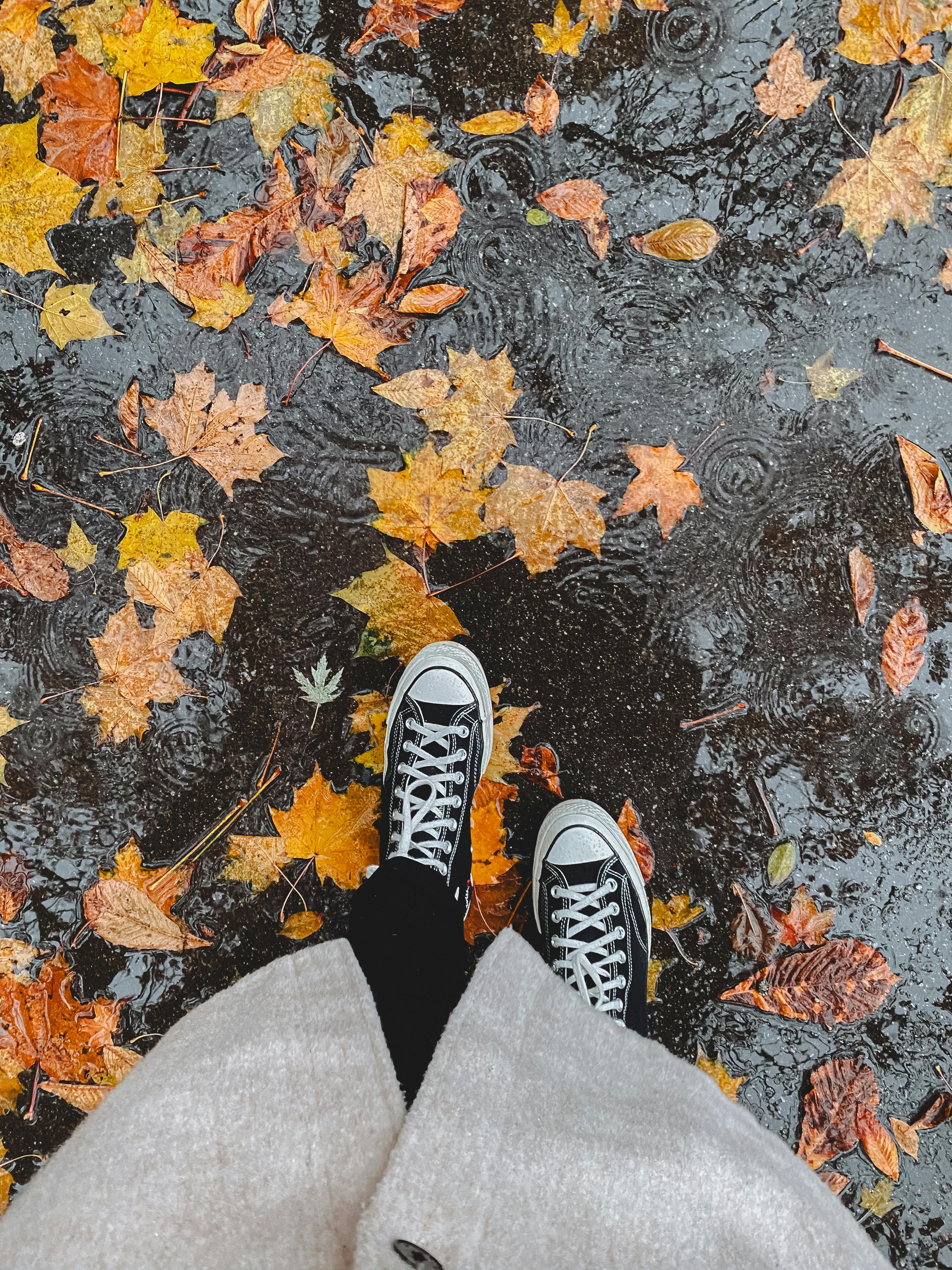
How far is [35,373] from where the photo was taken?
5.60ft

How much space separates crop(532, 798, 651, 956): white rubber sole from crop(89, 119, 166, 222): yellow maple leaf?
1.63 m

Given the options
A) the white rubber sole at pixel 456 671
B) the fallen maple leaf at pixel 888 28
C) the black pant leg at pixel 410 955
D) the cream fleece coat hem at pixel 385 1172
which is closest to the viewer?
the cream fleece coat hem at pixel 385 1172

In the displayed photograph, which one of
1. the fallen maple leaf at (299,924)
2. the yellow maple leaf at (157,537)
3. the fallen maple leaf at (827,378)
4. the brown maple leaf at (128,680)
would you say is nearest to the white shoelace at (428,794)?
the fallen maple leaf at (299,924)

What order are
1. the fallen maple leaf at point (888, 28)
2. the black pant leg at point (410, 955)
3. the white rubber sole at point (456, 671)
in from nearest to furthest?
the black pant leg at point (410, 955), the fallen maple leaf at point (888, 28), the white rubber sole at point (456, 671)

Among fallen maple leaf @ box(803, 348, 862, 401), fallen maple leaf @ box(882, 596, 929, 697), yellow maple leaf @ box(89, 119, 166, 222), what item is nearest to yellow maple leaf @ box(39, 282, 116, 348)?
yellow maple leaf @ box(89, 119, 166, 222)

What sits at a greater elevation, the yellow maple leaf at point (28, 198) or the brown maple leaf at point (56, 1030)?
the yellow maple leaf at point (28, 198)

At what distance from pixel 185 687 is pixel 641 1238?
135 cm

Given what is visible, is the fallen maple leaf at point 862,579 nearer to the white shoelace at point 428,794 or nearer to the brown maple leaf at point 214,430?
the white shoelace at point 428,794

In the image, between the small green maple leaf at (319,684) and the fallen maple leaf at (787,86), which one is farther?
the small green maple leaf at (319,684)

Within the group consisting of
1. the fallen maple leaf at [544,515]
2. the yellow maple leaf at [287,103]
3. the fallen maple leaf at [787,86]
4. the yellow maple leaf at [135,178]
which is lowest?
the fallen maple leaf at [544,515]

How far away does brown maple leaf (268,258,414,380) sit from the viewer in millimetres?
1653

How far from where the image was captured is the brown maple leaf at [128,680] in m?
1.71

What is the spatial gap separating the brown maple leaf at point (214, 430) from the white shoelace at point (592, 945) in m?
1.20

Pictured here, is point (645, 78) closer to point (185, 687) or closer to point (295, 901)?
point (185, 687)
